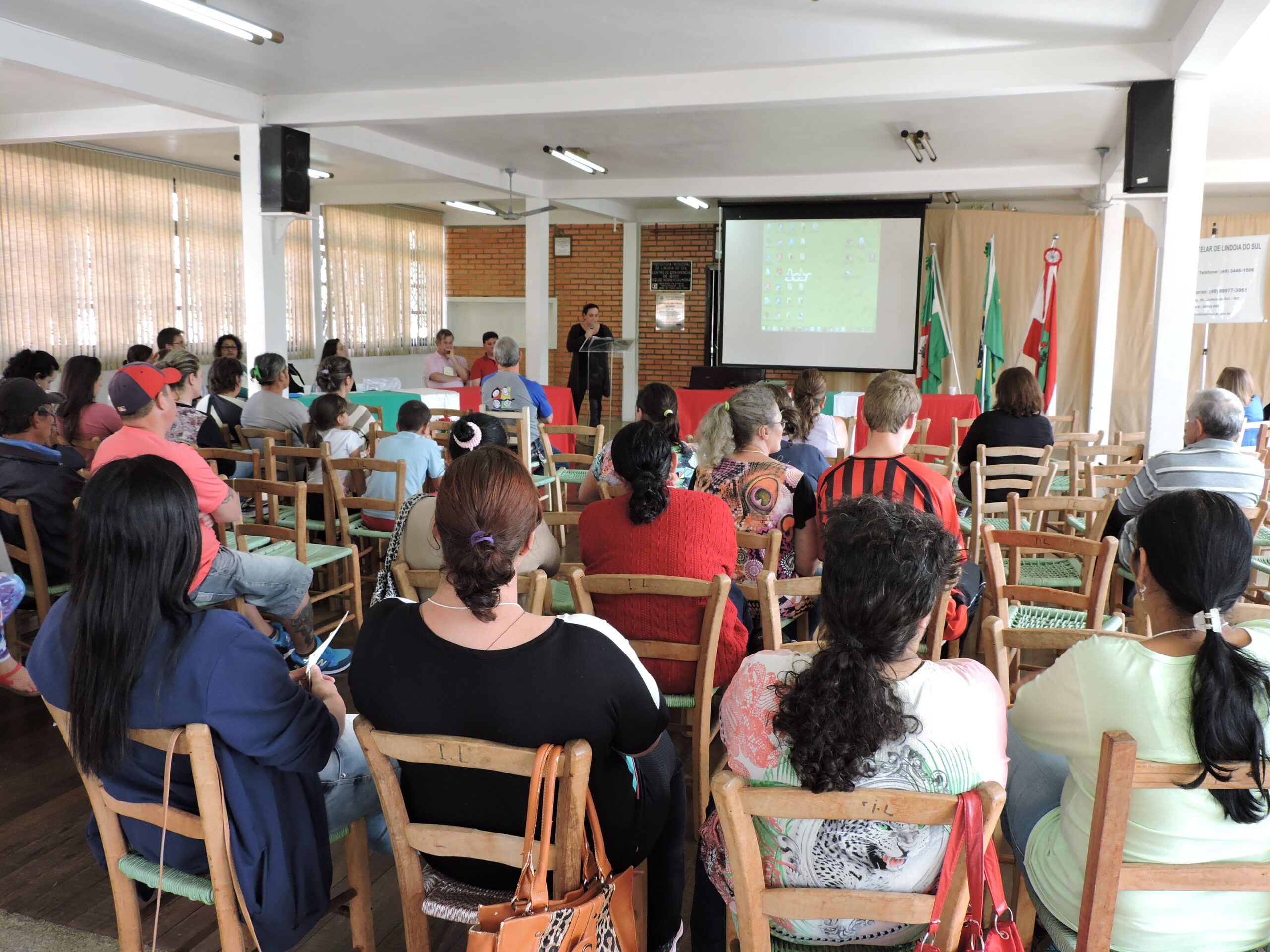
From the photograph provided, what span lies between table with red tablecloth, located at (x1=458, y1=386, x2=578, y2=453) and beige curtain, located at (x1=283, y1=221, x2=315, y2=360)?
3.09 m

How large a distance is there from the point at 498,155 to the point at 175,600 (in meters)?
8.09

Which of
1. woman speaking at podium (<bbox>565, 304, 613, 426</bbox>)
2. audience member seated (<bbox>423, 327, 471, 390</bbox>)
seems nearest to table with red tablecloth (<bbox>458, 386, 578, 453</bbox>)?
audience member seated (<bbox>423, 327, 471, 390</bbox>)

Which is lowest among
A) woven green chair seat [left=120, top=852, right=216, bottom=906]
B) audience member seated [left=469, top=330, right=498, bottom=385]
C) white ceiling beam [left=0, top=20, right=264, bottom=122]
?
woven green chair seat [left=120, top=852, right=216, bottom=906]

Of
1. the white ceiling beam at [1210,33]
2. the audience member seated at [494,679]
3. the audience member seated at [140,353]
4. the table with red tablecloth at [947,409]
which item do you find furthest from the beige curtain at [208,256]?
the audience member seated at [494,679]

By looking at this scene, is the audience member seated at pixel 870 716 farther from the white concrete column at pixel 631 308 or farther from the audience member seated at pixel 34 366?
the white concrete column at pixel 631 308

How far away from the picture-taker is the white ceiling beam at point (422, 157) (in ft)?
24.0

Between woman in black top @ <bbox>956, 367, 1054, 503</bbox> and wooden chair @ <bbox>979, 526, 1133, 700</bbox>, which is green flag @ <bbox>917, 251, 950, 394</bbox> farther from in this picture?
wooden chair @ <bbox>979, 526, 1133, 700</bbox>

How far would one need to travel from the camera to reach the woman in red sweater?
242cm

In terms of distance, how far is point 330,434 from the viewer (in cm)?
479

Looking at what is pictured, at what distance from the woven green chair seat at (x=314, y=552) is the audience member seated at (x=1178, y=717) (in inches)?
117

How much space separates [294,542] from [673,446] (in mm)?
1792

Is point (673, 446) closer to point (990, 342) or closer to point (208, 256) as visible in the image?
point (990, 342)

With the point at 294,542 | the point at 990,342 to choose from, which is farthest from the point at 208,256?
the point at 990,342

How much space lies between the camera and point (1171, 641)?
4.71 ft
